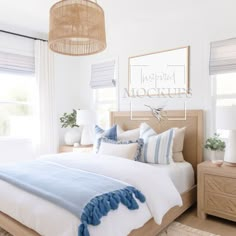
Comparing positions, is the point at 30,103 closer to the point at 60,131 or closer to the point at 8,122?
the point at 8,122

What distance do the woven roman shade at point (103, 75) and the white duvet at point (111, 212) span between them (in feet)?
5.78

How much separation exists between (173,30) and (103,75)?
1418mm

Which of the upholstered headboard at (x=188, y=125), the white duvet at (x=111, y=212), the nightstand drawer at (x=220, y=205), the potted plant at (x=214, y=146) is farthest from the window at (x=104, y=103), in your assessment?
the nightstand drawer at (x=220, y=205)

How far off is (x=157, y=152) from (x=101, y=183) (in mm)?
1111

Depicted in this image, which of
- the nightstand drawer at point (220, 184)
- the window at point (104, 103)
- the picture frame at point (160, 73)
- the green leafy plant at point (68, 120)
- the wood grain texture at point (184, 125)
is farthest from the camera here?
the green leafy plant at point (68, 120)

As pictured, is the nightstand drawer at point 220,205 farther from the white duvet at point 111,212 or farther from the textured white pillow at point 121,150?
the textured white pillow at point 121,150

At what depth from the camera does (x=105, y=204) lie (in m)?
1.62

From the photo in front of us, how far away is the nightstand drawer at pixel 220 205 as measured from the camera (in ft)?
7.99

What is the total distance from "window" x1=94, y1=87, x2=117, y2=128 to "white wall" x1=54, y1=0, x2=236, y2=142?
9.8 inches

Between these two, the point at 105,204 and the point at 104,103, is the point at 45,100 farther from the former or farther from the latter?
the point at 105,204

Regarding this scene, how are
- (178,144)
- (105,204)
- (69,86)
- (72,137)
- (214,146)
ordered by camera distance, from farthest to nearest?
(69,86) → (72,137) → (178,144) → (214,146) → (105,204)

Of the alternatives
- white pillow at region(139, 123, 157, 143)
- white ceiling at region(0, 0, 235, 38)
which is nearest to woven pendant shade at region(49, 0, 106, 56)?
white ceiling at region(0, 0, 235, 38)

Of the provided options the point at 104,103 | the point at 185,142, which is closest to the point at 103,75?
the point at 104,103

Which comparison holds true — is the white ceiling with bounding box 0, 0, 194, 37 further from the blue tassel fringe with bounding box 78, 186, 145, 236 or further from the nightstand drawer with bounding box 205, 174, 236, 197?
the blue tassel fringe with bounding box 78, 186, 145, 236
